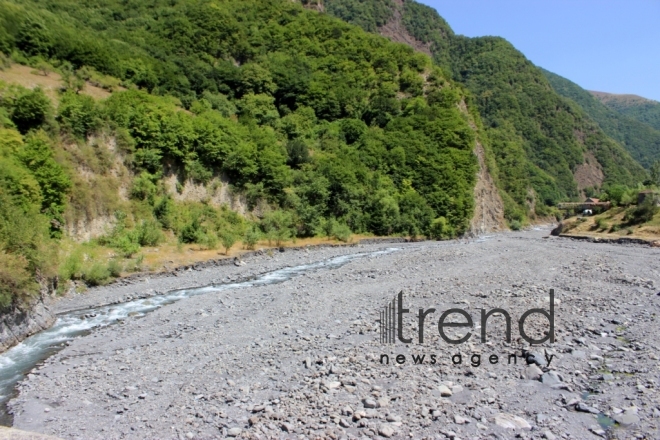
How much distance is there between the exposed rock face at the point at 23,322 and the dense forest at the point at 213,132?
1.82 ft

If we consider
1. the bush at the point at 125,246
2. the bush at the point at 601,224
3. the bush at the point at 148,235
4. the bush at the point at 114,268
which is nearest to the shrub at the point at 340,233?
the bush at the point at 148,235

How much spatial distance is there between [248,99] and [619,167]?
12089cm

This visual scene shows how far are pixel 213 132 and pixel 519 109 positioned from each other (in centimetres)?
11647

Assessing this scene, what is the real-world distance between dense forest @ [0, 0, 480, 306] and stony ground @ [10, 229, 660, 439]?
17.6ft

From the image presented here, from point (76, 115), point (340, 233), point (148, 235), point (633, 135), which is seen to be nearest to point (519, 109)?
point (633, 135)

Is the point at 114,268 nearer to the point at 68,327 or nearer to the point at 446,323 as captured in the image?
the point at 68,327

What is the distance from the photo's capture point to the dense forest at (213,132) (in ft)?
79.3

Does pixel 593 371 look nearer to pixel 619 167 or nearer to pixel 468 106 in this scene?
pixel 468 106

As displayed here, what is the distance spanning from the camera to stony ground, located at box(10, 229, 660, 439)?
728cm

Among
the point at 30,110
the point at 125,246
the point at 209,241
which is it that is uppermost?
the point at 30,110

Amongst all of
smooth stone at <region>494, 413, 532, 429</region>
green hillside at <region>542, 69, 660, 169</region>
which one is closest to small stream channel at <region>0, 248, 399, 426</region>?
smooth stone at <region>494, 413, 532, 429</region>

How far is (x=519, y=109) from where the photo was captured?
129 m

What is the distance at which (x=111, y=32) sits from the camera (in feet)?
200

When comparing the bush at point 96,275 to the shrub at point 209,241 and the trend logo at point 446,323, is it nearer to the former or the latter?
the shrub at point 209,241
